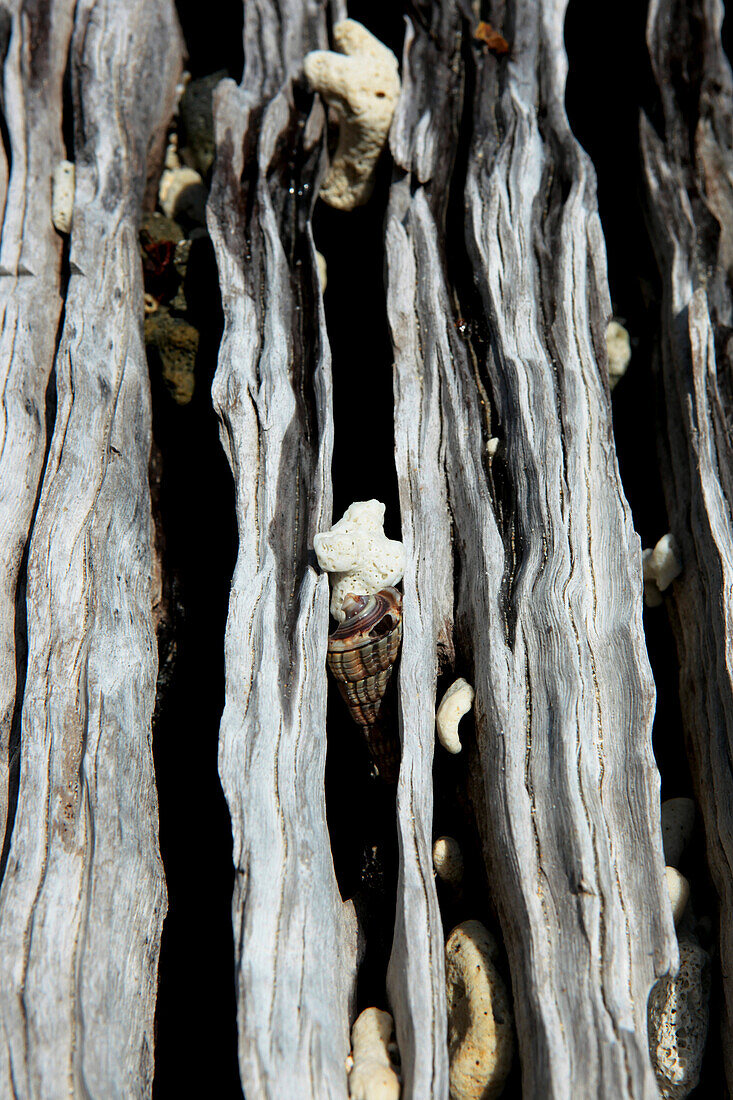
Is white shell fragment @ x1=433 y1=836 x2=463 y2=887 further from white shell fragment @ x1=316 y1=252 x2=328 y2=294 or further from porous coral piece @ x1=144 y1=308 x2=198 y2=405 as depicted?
white shell fragment @ x1=316 y1=252 x2=328 y2=294

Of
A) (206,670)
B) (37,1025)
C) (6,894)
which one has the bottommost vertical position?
(37,1025)

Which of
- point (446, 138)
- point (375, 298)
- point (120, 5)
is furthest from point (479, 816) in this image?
point (120, 5)

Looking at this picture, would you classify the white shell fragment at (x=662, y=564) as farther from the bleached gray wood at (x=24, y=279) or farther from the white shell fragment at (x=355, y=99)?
the bleached gray wood at (x=24, y=279)

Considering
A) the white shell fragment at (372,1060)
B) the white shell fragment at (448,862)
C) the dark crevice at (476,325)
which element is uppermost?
the dark crevice at (476,325)

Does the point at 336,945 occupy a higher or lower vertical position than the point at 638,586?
lower

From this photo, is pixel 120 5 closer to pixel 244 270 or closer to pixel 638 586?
pixel 244 270

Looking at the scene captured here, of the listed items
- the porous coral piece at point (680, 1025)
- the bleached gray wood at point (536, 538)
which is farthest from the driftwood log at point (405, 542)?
the porous coral piece at point (680, 1025)
